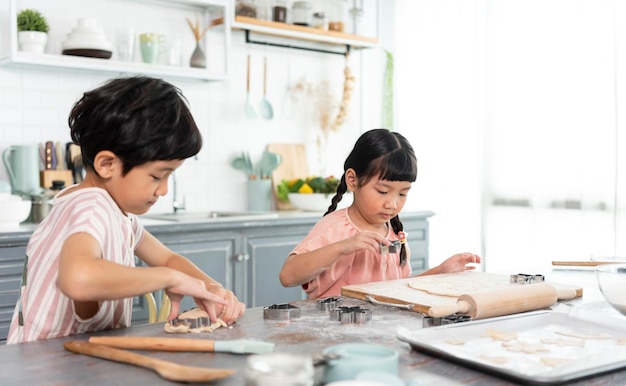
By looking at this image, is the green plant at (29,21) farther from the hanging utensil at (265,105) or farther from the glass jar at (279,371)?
the glass jar at (279,371)

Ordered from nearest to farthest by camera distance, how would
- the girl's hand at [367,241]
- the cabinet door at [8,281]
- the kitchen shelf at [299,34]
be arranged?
the girl's hand at [367,241], the cabinet door at [8,281], the kitchen shelf at [299,34]

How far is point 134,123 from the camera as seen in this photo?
4.78 feet

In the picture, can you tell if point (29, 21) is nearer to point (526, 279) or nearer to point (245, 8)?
point (245, 8)

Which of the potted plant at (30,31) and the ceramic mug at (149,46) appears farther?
the ceramic mug at (149,46)

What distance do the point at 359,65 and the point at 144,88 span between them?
147 inches

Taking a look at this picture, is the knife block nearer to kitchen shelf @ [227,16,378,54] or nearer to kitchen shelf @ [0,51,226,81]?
kitchen shelf @ [0,51,226,81]

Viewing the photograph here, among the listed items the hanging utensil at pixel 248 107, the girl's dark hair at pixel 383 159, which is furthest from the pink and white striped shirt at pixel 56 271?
the hanging utensil at pixel 248 107

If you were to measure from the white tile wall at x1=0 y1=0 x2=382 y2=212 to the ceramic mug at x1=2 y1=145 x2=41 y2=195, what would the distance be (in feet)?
0.32

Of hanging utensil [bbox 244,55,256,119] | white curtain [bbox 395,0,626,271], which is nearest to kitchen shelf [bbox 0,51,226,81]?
hanging utensil [bbox 244,55,256,119]

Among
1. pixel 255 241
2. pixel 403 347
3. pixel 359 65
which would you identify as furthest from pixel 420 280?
pixel 359 65

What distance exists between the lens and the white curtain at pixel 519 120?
12.3 feet

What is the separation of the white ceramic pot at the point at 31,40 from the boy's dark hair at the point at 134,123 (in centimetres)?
217

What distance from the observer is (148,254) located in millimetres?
1803

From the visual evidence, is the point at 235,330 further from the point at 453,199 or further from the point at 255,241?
the point at 453,199
